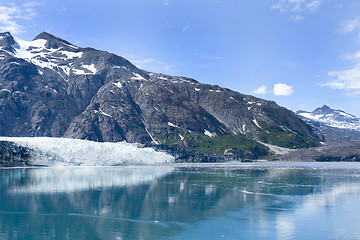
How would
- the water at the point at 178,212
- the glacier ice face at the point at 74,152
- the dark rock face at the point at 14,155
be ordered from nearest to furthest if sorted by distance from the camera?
the water at the point at 178,212, the dark rock face at the point at 14,155, the glacier ice face at the point at 74,152

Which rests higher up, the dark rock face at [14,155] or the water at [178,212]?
the dark rock face at [14,155]

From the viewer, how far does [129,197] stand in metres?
70.1

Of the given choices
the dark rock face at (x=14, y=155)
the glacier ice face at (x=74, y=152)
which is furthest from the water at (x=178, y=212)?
the dark rock face at (x=14, y=155)

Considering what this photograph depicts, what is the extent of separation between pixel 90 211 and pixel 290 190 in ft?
149

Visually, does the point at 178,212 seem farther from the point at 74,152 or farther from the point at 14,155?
the point at 14,155

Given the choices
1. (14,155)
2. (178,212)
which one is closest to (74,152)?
(14,155)

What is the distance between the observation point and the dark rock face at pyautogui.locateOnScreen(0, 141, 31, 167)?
160000 mm

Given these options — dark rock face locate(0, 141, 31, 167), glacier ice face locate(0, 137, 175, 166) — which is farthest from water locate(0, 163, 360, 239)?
dark rock face locate(0, 141, 31, 167)

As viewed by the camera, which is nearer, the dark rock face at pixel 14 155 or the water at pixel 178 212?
the water at pixel 178 212

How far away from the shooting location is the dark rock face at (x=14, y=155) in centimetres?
16000

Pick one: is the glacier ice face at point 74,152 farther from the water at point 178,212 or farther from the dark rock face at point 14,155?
the water at point 178,212

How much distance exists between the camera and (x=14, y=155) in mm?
162750

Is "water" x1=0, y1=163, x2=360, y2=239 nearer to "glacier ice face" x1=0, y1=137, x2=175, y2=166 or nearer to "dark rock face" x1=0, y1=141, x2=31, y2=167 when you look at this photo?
"glacier ice face" x1=0, y1=137, x2=175, y2=166

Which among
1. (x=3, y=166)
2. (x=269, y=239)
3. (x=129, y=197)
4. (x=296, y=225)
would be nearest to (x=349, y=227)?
(x=296, y=225)
